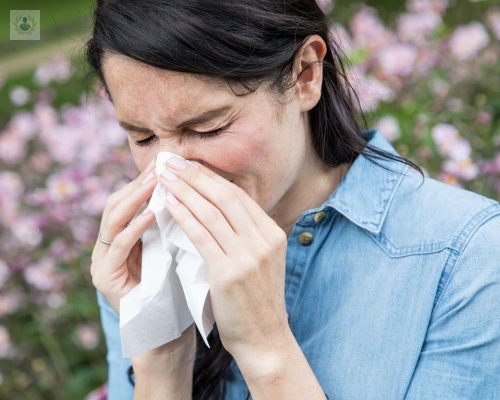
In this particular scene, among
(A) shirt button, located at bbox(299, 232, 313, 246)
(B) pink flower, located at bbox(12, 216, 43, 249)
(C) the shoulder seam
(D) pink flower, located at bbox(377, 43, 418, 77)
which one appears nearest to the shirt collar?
(A) shirt button, located at bbox(299, 232, 313, 246)

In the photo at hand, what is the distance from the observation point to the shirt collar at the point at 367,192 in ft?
5.13

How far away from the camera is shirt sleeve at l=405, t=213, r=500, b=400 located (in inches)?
53.5

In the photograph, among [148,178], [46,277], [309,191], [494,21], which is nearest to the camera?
[148,178]

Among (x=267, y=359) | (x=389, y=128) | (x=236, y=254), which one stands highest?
(x=236, y=254)

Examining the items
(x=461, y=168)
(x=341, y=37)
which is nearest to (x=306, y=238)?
(x=461, y=168)

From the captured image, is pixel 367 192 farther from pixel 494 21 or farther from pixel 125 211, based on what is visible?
pixel 494 21

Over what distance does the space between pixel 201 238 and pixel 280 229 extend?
0.63 feet

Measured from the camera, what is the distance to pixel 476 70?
3223mm

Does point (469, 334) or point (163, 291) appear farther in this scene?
point (163, 291)

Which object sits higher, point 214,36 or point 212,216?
point 214,36

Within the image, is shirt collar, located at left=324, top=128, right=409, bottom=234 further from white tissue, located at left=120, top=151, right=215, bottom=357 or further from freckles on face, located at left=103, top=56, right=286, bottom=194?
white tissue, located at left=120, top=151, right=215, bottom=357

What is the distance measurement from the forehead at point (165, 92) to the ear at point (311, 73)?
0.26m

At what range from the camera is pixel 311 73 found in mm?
1566

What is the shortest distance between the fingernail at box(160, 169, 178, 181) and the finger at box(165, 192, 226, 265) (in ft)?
0.30
